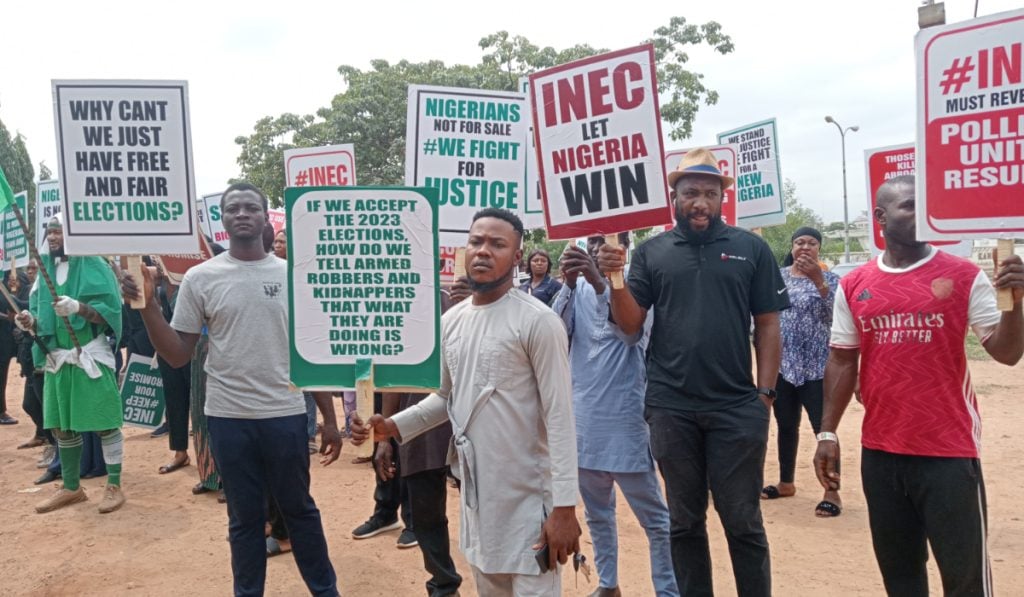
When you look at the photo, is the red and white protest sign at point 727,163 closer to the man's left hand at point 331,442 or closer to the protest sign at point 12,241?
the man's left hand at point 331,442

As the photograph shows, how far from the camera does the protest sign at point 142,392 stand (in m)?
6.99

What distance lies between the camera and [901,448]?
2.79 m

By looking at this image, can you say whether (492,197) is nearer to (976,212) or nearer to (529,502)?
(529,502)

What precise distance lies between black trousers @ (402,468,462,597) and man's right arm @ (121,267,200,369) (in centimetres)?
127

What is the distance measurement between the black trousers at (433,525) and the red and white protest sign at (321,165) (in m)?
3.29

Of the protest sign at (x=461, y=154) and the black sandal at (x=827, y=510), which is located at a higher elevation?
the protest sign at (x=461, y=154)

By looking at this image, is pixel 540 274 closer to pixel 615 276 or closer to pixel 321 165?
pixel 321 165

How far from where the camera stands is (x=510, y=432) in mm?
2607

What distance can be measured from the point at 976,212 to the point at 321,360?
2429 mm

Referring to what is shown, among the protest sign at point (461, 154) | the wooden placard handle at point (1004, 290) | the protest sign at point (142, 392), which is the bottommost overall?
the protest sign at point (142, 392)

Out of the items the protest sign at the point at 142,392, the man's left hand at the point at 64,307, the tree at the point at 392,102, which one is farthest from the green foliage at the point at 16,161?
the man's left hand at the point at 64,307

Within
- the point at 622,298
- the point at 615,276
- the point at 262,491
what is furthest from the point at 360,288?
the point at 262,491

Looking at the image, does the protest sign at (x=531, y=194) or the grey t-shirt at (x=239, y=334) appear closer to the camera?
the grey t-shirt at (x=239, y=334)

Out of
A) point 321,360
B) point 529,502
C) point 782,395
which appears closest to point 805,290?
point 782,395
